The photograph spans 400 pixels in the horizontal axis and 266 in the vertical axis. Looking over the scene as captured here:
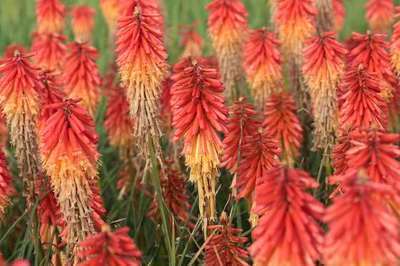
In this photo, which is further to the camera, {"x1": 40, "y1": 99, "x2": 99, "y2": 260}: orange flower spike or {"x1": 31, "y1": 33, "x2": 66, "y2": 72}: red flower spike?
{"x1": 31, "y1": 33, "x2": 66, "y2": 72}: red flower spike

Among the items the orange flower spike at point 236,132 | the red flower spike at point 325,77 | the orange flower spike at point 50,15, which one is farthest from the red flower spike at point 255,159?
the orange flower spike at point 50,15

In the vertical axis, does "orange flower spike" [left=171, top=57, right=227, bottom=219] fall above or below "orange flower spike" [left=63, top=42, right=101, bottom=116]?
below

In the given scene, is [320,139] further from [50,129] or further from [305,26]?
[50,129]

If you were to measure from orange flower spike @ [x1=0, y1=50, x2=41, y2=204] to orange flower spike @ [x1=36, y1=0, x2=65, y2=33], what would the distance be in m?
2.89

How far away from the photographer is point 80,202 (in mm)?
3902

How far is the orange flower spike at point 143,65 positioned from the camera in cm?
448

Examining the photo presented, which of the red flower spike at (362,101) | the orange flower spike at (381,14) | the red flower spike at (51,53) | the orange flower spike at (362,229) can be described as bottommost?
the orange flower spike at (362,229)

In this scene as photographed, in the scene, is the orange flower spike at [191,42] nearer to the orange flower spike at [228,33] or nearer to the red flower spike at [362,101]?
the orange flower spike at [228,33]

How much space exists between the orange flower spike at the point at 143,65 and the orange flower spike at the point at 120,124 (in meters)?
1.20

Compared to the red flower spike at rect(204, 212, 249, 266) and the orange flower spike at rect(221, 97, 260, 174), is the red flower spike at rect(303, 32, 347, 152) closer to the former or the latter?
the orange flower spike at rect(221, 97, 260, 174)

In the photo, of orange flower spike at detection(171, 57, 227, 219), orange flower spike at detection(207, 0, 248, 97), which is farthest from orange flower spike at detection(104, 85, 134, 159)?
orange flower spike at detection(171, 57, 227, 219)

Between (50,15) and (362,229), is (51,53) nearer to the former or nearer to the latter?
(50,15)

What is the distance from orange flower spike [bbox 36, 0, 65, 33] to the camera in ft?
24.0

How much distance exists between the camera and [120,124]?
583 centimetres
